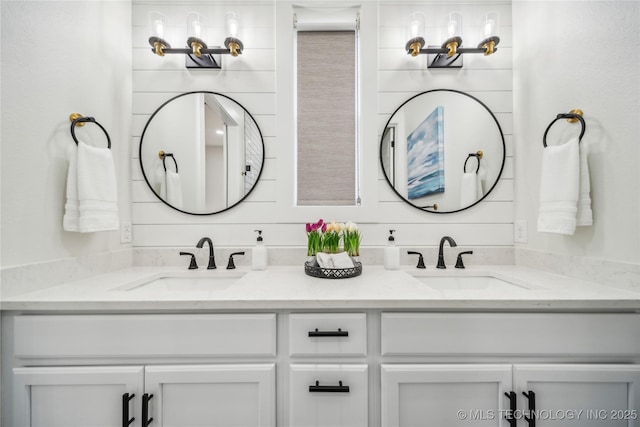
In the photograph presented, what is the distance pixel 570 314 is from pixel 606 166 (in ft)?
2.00

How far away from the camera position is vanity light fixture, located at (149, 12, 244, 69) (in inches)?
53.9

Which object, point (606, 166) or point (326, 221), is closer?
point (606, 166)

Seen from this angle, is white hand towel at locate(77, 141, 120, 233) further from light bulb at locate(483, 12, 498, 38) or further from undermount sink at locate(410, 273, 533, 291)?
light bulb at locate(483, 12, 498, 38)

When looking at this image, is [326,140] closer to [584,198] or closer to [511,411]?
[584,198]

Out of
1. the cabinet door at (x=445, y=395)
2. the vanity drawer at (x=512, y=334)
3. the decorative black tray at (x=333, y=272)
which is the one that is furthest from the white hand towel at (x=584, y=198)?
the decorative black tray at (x=333, y=272)

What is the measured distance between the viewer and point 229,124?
1.51m

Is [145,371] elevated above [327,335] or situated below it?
below

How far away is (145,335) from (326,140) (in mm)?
1269

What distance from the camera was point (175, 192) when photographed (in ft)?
4.91

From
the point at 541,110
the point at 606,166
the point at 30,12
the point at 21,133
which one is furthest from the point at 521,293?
the point at 30,12

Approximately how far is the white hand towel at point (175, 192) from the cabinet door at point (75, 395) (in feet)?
2.82

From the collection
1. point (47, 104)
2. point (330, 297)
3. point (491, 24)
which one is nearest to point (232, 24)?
point (47, 104)

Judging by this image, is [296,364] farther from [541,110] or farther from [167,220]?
[541,110]

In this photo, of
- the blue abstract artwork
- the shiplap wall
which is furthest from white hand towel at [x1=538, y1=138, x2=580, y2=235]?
the blue abstract artwork
